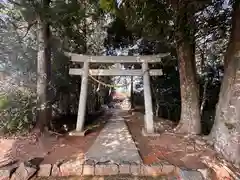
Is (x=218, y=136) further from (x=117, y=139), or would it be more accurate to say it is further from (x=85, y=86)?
(x=85, y=86)

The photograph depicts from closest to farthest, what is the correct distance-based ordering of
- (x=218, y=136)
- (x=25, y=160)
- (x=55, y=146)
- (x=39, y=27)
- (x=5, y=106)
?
(x=25, y=160)
(x=218, y=136)
(x=55, y=146)
(x=5, y=106)
(x=39, y=27)

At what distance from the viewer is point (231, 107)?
13.4 ft

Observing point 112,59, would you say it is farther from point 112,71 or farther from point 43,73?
point 43,73

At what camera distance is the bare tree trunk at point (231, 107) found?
3937 mm

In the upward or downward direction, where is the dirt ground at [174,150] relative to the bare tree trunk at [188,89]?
downward

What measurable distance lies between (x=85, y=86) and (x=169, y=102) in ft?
18.5

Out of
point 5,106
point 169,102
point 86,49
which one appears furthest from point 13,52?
point 169,102

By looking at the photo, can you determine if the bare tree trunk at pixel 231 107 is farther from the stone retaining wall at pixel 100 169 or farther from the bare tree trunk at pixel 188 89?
the stone retaining wall at pixel 100 169

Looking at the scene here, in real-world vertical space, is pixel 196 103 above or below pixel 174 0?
below

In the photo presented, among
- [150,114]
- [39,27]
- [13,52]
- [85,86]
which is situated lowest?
[150,114]

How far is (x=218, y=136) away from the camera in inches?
175

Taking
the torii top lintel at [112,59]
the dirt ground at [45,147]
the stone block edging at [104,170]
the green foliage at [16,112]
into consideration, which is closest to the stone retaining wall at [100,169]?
the stone block edging at [104,170]

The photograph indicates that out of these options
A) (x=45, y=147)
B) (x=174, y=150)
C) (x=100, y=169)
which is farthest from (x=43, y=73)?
(x=174, y=150)

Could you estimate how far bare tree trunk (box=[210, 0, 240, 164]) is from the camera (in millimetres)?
3937
